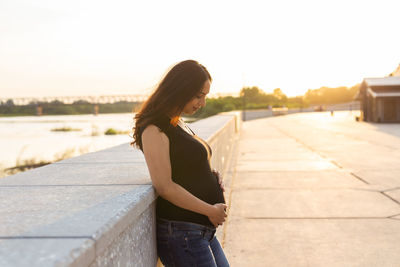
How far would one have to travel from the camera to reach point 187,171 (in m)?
2.30

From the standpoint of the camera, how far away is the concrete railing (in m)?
1.36

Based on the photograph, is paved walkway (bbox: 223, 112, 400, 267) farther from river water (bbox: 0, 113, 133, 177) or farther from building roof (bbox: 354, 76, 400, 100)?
building roof (bbox: 354, 76, 400, 100)

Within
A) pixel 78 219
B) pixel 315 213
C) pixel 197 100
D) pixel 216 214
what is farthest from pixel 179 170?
pixel 315 213

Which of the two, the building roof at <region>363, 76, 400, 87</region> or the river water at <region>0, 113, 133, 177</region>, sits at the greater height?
the building roof at <region>363, 76, 400, 87</region>

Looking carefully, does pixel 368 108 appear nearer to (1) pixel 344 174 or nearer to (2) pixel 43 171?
(1) pixel 344 174

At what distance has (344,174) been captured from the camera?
871cm

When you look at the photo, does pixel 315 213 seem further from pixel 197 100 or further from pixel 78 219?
pixel 78 219

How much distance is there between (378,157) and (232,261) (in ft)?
28.1

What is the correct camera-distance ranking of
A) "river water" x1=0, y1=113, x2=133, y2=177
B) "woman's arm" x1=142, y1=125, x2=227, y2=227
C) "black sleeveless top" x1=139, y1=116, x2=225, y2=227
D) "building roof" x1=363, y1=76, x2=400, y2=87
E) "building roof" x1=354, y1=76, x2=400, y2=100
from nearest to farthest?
"woman's arm" x1=142, y1=125, x2=227, y2=227
"black sleeveless top" x1=139, y1=116, x2=225, y2=227
"river water" x1=0, y1=113, x2=133, y2=177
"building roof" x1=354, y1=76, x2=400, y2=100
"building roof" x1=363, y1=76, x2=400, y2=87

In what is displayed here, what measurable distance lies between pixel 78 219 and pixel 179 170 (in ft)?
2.32

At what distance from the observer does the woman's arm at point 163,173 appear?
214cm

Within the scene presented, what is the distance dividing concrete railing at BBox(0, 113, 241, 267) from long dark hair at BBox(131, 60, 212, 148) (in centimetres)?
46

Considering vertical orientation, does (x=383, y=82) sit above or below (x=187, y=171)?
above

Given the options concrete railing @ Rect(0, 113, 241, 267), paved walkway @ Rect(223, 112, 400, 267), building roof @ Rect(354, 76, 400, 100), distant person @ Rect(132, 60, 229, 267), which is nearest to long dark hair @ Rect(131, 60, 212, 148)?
distant person @ Rect(132, 60, 229, 267)
